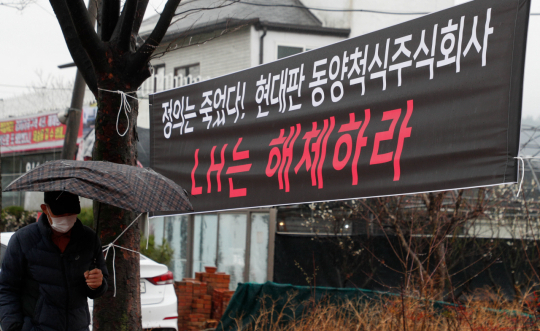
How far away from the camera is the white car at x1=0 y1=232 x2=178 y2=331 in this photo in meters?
7.56

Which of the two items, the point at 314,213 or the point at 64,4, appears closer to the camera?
the point at 64,4

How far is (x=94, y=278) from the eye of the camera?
373 centimetres

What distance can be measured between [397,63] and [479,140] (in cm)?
84

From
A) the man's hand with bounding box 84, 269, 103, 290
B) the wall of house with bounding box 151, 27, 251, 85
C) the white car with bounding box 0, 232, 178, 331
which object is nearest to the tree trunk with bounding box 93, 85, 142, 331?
the man's hand with bounding box 84, 269, 103, 290

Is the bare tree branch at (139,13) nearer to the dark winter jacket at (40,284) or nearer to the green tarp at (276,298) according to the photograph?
the dark winter jacket at (40,284)

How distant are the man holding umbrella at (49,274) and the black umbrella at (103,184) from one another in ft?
0.65

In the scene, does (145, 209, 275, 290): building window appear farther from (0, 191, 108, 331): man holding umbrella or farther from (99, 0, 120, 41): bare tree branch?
(0, 191, 108, 331): man holding umbrella

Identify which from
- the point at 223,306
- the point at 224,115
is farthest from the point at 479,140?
the point at 223,306

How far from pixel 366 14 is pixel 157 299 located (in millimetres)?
15173

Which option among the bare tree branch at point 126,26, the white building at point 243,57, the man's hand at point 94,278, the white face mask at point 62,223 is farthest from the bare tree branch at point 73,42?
the white building at point 243,57

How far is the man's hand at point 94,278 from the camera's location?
372 centimetres

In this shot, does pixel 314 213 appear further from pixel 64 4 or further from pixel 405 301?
pixel 64 4

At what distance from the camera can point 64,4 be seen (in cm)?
494

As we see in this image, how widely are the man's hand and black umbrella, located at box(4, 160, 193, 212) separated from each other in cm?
56
